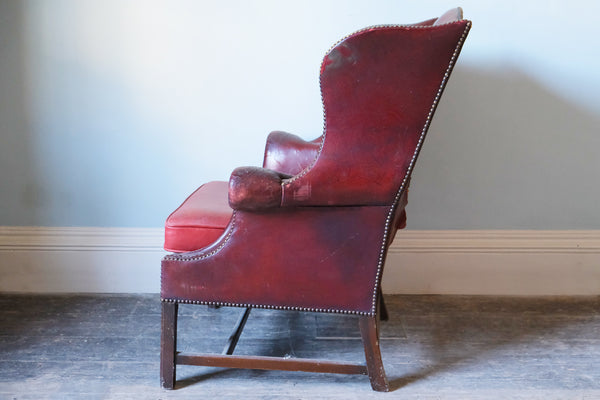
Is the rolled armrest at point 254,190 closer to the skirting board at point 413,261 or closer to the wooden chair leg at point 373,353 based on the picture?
the wooden chair leg at point 373,353

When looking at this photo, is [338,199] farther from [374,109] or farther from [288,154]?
[288,154]

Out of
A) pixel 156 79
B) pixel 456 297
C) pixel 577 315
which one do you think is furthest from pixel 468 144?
pixel 156 79

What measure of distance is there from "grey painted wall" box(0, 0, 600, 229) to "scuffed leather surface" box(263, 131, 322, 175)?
29 centimetres

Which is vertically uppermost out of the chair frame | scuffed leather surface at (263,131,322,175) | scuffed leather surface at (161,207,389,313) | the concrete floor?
scuffed leather surface at (263,131,322,175)

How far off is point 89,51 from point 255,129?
69 cm

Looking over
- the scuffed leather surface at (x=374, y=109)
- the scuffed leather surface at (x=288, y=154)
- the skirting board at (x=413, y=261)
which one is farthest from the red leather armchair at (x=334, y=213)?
the skirting board at (x=413, y=261)

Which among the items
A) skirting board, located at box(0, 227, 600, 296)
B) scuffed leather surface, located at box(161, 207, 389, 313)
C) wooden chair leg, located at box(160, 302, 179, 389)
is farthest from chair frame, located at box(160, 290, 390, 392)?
skirting board, located at box(0, 227, 600, 296)

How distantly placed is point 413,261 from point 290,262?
921mm

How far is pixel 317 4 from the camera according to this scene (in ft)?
7.11

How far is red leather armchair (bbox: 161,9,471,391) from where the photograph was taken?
142 cm

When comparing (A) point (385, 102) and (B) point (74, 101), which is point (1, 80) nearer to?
(B) point (74, 101)

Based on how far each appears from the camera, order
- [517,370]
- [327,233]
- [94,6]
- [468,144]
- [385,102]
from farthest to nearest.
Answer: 1. [468,144]
2. [94,6]
3. [517,370]
4. [327,233]
5. [385,102]

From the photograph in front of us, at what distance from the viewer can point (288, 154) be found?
1.97m

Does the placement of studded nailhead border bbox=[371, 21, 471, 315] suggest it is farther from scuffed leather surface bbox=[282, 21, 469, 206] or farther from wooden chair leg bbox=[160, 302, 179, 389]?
wooden chair leg bbox=[160, 302, 179, 389]
